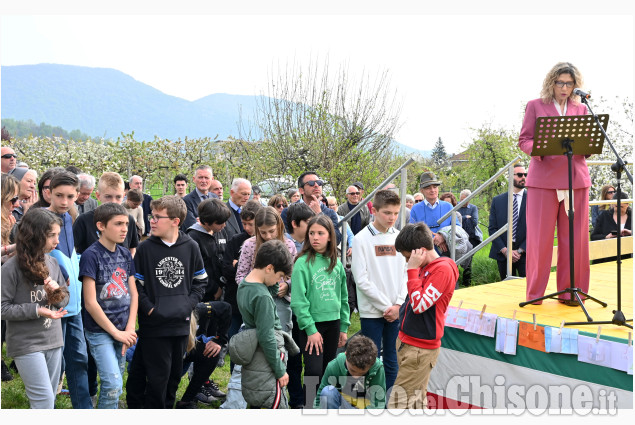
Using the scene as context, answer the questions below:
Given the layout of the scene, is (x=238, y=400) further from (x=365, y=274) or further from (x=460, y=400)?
(x=460, y=400)

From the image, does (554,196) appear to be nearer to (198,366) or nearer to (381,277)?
(381,277)

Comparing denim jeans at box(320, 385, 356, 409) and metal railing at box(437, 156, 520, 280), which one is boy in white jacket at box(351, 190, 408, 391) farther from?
metal railing at box(437, 156, 520, 280)

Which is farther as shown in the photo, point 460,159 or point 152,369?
point 460,159

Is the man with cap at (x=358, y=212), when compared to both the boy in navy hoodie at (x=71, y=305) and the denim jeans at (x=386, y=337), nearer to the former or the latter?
the denim jeans at (x=386, y=337)

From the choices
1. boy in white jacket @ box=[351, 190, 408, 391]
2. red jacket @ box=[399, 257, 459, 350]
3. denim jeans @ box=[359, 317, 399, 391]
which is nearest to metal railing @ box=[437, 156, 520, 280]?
boy in white jacket @ box=[351, 190, 408, 391]

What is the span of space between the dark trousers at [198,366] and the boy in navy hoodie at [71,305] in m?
0.66

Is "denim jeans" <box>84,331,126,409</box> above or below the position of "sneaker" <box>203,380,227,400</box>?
above

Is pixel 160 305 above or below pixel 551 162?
below

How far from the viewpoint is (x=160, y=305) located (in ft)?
11.8

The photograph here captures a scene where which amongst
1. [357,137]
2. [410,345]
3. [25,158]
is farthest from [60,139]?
[410,345]

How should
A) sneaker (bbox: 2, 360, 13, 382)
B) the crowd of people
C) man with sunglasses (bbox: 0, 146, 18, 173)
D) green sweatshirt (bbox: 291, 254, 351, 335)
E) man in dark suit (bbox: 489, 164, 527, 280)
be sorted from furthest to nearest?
man in dark suit (bbox: 489, 164, 527, 280), man with sunglasses (bbox: 0, 146, 18, 173), sneaker (bbox: 2, 360, 13, 382), green sweatshirt (bbox: 291, 254, 351, 335), the crowd of people

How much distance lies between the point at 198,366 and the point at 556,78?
3642 millimetres

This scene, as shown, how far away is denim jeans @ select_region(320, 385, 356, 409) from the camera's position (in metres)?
3.51

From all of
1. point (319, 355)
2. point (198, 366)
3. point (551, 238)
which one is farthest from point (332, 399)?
point (551, 238)
